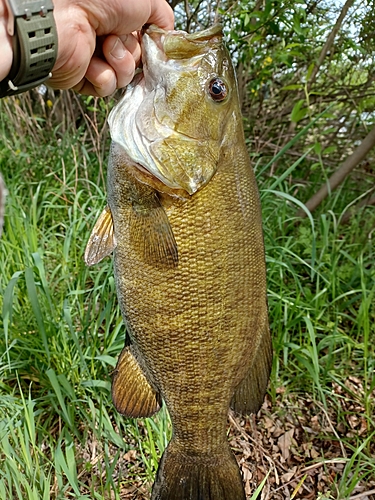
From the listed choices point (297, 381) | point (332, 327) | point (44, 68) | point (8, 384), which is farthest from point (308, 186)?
point (44, 68)

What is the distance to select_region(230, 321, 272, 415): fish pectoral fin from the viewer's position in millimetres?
1393

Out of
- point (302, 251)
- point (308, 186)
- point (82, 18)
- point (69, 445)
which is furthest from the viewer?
point (308, 186)

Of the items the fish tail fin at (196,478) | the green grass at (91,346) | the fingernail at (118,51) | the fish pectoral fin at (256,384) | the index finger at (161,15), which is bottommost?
the green grass at (91,346)

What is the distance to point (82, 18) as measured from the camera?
3.95ft

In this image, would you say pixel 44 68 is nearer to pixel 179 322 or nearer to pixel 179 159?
pixel 179 159

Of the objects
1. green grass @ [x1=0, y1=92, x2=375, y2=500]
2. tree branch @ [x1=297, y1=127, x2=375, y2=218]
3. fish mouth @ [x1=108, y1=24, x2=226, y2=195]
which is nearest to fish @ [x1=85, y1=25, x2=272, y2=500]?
fish mouth @ [x1=108, y1=24, x2=226, y2=195]

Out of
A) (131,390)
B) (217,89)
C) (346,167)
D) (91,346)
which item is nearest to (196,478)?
(131,390)

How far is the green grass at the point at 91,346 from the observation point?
1828mm

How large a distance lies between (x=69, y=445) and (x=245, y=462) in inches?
32.2

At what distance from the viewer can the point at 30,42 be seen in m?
1.08

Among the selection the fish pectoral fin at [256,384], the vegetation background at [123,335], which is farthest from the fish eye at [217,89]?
the vegetation background at [123,335]

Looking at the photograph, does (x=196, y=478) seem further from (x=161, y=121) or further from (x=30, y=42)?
(x=30, y=42)

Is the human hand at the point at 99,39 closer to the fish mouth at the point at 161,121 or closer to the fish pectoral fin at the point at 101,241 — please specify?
the fish mouth at the point at 161,121

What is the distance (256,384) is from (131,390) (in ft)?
1.21
